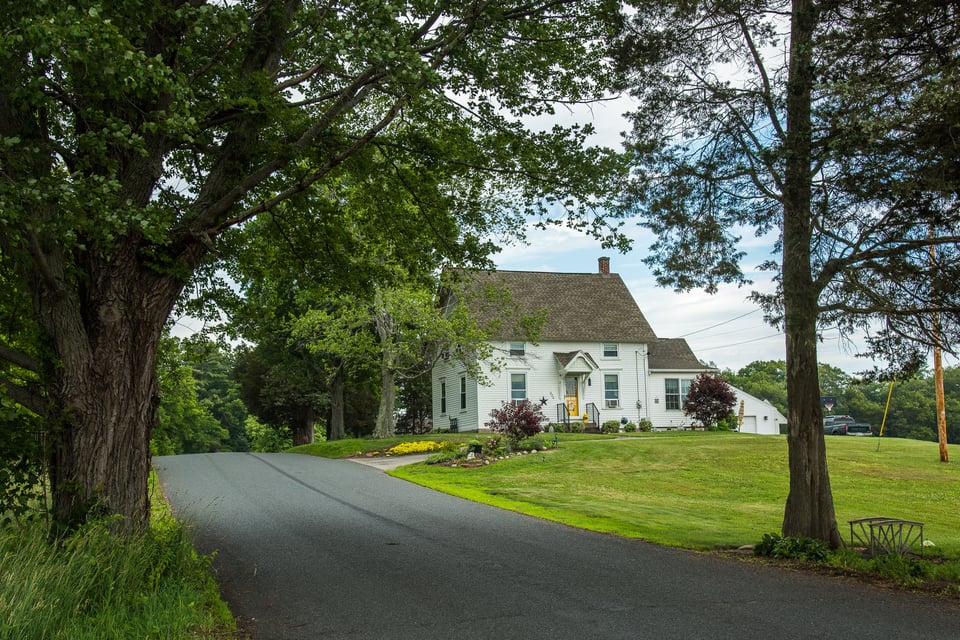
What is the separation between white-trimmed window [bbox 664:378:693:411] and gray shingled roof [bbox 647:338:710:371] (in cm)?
66

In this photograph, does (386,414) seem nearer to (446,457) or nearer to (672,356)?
(446,457)

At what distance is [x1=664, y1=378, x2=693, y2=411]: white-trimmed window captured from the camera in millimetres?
40094

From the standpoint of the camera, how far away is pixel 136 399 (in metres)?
8.87

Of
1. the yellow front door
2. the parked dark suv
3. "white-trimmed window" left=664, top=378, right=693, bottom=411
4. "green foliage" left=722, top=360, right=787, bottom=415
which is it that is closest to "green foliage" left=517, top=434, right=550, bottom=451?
the yellow front door

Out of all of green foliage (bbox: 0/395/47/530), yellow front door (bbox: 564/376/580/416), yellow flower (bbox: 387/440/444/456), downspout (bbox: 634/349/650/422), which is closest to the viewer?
green foliage (bbox: 0/395/47/530)

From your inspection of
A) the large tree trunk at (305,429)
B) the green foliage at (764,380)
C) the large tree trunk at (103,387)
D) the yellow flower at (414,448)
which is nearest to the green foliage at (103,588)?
the large tree trunk at (103,387)

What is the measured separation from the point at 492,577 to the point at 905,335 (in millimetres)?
6737

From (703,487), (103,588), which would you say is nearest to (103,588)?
(103,588)

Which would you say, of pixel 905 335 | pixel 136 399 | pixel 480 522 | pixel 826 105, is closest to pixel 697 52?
pixel 826 105

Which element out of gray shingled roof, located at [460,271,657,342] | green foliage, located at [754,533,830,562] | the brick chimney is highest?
the brick chimney

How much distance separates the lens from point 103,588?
6.64 m

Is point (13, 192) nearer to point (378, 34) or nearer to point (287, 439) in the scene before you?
point (378, 34)

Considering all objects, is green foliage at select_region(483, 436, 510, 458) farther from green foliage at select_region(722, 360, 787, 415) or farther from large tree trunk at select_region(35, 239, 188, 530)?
green foliage at select_region(722, 360, 787, 415)

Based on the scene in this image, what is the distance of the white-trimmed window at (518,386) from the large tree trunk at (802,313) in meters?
25.2
